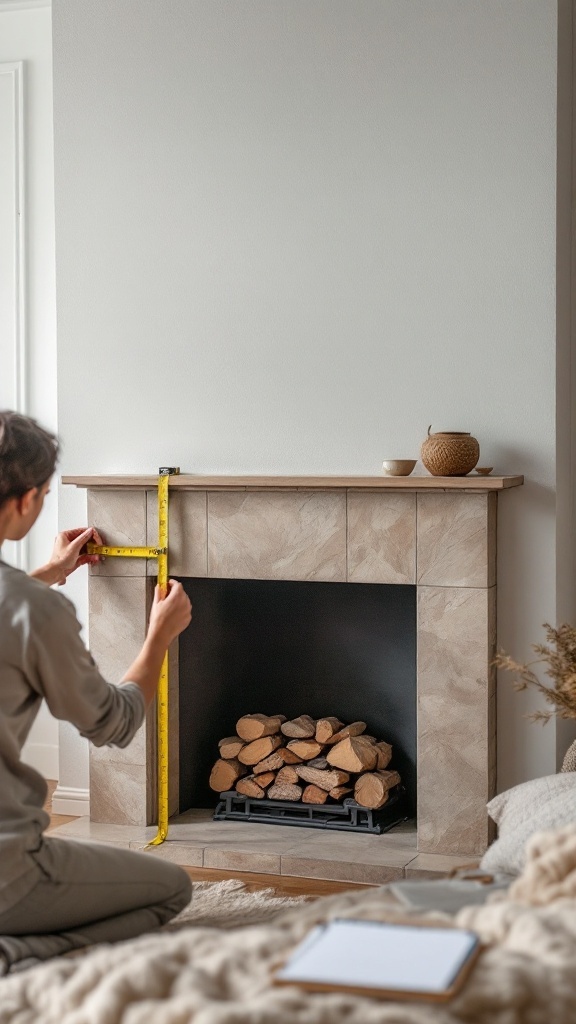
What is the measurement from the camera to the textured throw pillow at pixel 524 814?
2.69m

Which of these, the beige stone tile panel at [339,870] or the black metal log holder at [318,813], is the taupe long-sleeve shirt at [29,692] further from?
the black metal log holder at [318,813]

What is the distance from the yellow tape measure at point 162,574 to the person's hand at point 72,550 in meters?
0.03

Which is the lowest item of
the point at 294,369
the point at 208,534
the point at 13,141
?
the point at 208,534

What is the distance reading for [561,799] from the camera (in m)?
2.85

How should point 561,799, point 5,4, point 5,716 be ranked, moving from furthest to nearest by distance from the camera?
1. point 5,4
2. point 561,799
3. point 5,716

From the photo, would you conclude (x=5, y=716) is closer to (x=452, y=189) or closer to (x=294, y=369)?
(x=294, y=369)

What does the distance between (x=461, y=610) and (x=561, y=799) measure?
30.7 inches

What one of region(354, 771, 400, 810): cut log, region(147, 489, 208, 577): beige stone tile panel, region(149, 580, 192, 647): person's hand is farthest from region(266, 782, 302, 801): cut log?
region(149, 580, 192, 647): person's hand

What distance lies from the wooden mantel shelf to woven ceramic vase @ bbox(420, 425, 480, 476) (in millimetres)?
27

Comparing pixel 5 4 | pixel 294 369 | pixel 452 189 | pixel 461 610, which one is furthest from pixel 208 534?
pixel 5 4

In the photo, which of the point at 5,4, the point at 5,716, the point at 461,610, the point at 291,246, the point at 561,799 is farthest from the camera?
the point at 5,4

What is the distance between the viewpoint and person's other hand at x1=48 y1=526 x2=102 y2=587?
3754 millimetres

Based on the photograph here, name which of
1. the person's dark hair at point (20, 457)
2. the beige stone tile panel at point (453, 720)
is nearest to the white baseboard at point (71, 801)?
the beige stone tile panel at point (453, 720)

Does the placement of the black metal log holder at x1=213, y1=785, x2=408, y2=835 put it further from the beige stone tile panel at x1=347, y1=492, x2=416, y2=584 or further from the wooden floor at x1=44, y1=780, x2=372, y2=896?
the beige stone tile panel at x1=347, y1=492, x2=416, y2=584
